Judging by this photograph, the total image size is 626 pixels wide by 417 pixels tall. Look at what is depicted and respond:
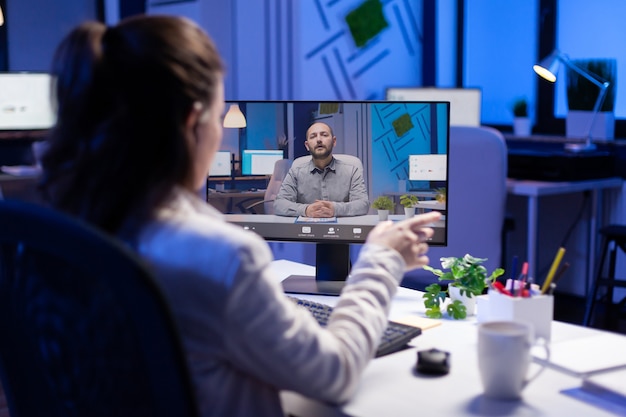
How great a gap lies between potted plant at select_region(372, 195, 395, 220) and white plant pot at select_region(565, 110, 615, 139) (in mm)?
2767

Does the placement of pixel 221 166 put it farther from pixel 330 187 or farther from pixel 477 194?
pixel 477 194

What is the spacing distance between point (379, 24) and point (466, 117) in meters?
0.73

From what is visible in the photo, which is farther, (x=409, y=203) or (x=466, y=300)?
(x=409, y=203)

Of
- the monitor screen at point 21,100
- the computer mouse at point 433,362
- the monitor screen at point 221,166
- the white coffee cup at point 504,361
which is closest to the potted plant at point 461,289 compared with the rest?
the computer mouse at point 433,362

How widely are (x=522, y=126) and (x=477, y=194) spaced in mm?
1750

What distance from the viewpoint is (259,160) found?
199 cm

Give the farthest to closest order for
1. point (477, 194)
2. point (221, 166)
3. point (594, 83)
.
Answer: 1. point (594, 83)
2. point (477, 194)
3. point (221, 166)

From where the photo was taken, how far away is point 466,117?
468 centimetres

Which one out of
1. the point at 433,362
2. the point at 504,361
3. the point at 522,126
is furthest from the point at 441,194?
the point at 522,126

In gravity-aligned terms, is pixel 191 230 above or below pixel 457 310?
above

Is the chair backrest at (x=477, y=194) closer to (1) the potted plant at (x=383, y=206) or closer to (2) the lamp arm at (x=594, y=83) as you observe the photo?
(1) the potted plant at (x=383, y=206)

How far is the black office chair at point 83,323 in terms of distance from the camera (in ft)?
2.58

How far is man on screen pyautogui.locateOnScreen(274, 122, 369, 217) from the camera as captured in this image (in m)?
1.94

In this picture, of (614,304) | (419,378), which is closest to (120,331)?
(419,378)
